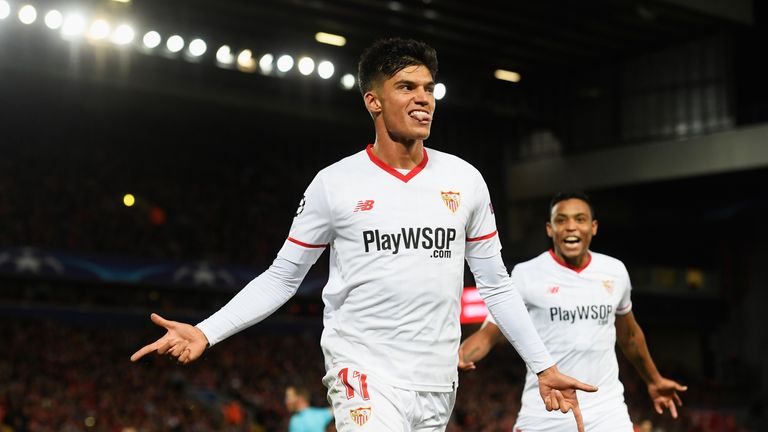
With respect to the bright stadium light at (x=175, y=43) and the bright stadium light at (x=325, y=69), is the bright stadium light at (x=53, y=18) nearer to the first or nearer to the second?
the bright stadium light at (x=175, y=43)

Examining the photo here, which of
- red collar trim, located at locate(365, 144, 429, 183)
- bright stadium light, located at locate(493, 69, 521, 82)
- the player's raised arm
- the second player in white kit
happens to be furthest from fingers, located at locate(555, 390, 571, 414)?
bright stadium light, located at locate(493, 69, 521, 82)

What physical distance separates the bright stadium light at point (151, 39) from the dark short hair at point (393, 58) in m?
18.9

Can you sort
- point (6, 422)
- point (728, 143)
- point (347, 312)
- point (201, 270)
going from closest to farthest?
1. point (347, 312)
2. point (6, 422)
3. point (201, 270)
4. point (728, 143)

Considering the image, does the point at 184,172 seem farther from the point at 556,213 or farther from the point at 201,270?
the point at 556,213

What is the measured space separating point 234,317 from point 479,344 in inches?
84.9

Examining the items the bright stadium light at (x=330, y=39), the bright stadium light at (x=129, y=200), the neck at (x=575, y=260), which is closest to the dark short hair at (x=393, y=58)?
the neck at (x=575, y=260)

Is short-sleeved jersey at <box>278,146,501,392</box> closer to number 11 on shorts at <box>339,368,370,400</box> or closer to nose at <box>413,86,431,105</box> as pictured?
number 11 on shorts at <box>339,368,370,400</box>

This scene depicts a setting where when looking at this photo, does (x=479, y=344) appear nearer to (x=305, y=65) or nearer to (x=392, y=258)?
(x=392, y=258)

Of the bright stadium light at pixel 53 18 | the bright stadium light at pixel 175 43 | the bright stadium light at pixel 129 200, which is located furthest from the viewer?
the bright stadium light at pixel 129 200

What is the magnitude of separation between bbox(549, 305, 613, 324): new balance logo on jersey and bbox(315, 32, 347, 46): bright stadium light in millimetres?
19739

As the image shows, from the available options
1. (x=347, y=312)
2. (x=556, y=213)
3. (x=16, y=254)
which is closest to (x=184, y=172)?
(x=16, y=254)

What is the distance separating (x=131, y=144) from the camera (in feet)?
92.1

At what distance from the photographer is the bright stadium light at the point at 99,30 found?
845 inches

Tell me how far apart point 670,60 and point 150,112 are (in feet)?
47.3
